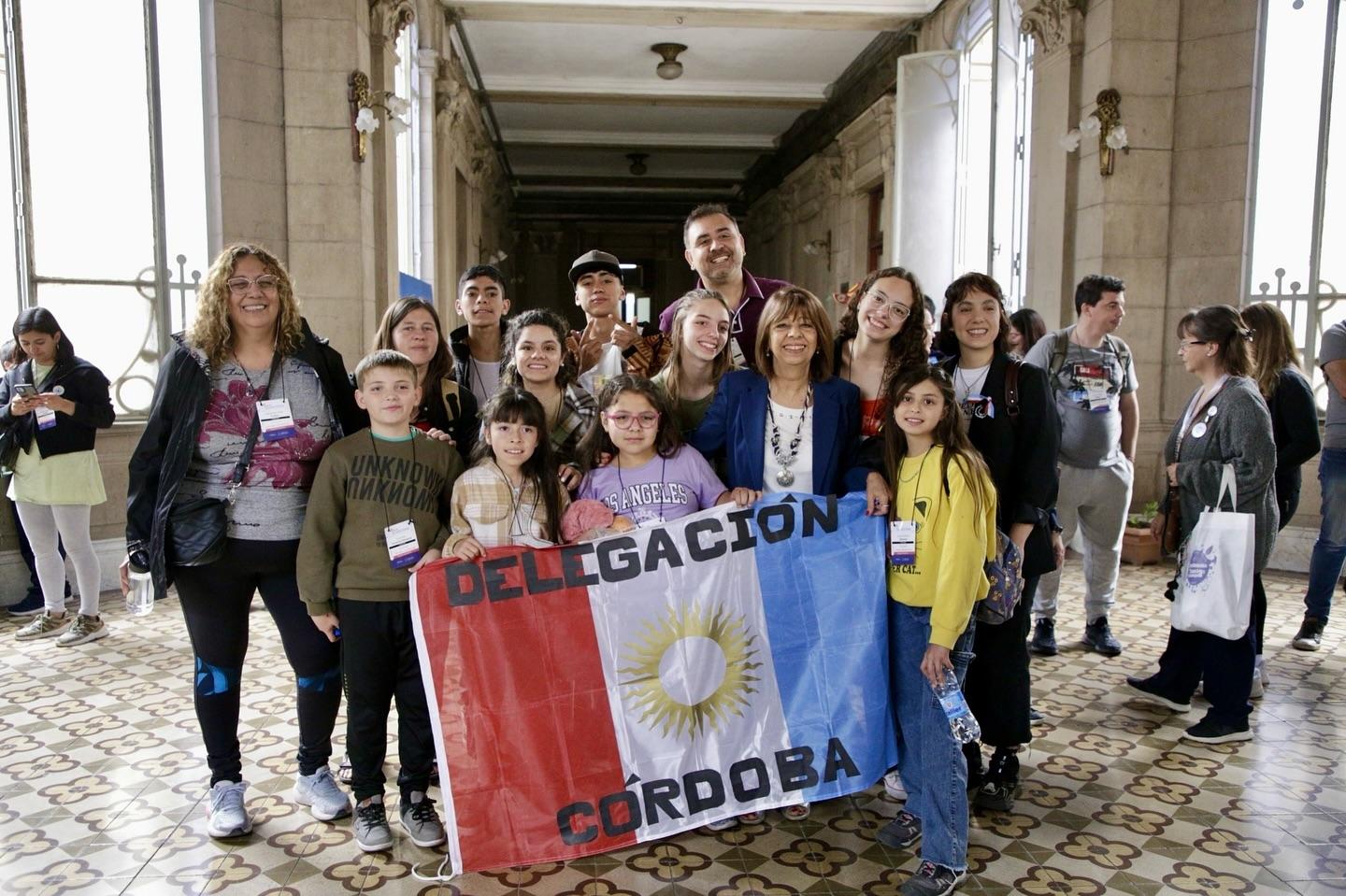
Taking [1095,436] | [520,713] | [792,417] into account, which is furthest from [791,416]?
[1095,436]

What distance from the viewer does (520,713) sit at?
245 cm

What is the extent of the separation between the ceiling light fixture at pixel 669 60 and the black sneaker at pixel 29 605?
853 centimetres

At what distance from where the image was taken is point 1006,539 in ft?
8.46

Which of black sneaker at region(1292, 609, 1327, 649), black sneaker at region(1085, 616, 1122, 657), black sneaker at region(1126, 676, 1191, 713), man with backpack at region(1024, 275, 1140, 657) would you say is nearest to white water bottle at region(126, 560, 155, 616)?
man with backpack at region(1024, 275, 1140, 657)

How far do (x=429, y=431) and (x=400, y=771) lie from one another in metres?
0.98

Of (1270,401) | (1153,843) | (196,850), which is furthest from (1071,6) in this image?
(196,850)

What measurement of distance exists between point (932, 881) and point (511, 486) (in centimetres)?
149

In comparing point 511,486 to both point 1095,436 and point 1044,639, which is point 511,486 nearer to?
point 1095,436

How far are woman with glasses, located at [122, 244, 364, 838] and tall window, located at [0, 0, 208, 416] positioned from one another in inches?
145

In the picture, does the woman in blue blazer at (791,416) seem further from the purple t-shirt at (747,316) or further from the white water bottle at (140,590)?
the white water bottle at (140,590)

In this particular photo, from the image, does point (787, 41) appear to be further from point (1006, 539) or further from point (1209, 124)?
point (1006, 539)

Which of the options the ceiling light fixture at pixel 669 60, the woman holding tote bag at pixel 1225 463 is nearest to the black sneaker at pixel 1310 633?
the woman holding tote bag at pixel 1225 463

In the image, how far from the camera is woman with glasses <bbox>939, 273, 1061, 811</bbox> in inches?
106

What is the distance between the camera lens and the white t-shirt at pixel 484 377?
3.26m
